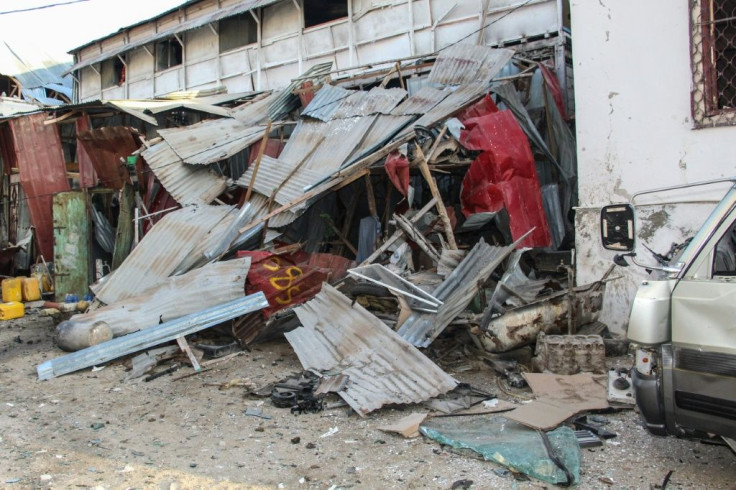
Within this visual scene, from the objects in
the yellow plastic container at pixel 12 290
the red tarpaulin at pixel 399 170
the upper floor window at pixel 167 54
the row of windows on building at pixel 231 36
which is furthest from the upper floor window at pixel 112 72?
the red tarpaulin at pixel 399 170

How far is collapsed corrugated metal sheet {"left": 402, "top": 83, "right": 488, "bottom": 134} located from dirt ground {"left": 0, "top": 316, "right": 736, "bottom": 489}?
3.92 metres

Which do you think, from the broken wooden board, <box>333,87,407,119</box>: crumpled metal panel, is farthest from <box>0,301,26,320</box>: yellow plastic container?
the broken wooden board

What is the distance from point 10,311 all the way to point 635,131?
10762 mm

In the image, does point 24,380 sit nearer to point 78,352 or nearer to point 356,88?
point 78,352

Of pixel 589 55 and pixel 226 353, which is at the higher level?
pixel 589 55

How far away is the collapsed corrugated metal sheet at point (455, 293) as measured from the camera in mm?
6352

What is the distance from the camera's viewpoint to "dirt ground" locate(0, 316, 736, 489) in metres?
4.04

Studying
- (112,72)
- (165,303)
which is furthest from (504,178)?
(112,72)

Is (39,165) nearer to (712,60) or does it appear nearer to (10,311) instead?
(10,311)

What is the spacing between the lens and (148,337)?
7199 millimetres

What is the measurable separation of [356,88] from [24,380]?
9360mm

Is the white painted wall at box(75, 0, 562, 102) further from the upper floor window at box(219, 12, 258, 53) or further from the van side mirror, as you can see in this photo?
the van side mirror

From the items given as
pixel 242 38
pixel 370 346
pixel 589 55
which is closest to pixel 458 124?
pixel 589 55

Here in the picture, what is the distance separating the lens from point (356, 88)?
13.5 metres
